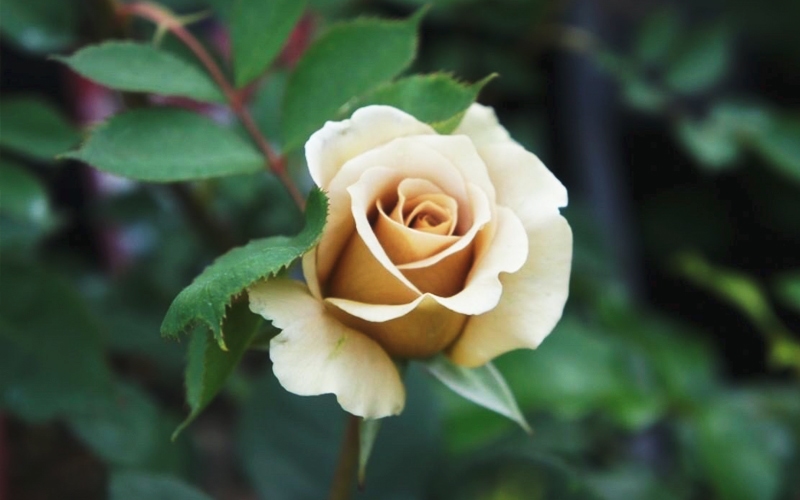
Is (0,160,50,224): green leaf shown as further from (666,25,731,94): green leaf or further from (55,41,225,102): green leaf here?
(666,25,731,94): green leaf

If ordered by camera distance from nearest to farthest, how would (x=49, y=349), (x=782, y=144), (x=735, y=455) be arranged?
1. (x=49, y=349)
2. (x=735, y=455)
3. (x=782, y=144)

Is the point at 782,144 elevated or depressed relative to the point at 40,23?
depressed

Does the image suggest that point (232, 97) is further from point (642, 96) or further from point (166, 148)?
point (642, 96)

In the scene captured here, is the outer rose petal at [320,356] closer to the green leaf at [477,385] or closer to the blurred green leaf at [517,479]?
the green leaf at [477,385]

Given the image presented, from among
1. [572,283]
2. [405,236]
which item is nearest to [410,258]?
[405,236]

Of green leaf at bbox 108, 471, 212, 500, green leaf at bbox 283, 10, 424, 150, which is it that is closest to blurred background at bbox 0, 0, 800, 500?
green leaf at bbox 108, 471, 212, 500
